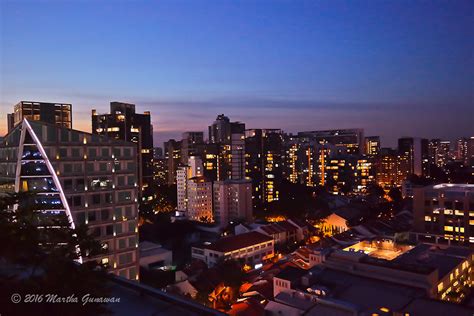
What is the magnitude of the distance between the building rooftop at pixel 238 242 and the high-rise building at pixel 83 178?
13.5ft

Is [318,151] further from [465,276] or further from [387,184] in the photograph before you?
[465,276]

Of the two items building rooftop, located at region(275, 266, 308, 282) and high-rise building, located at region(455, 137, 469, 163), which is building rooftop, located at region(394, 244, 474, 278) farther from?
high-rise building, located at region(455, 137, 469, 163)

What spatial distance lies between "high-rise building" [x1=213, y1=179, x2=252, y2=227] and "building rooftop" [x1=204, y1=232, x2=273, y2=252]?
18.3 feet

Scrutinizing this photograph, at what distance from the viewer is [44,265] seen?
61.8 inches

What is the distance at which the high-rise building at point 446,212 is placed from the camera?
12.9m

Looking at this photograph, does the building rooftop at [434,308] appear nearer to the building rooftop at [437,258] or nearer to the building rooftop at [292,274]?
the building rooftop at [437,258]

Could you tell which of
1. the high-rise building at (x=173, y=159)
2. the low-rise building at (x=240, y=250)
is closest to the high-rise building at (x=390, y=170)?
the high-rise building at (x=173, y=159)

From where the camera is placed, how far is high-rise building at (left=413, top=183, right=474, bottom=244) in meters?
12.9

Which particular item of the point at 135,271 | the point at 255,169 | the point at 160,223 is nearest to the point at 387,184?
the point at 255,169

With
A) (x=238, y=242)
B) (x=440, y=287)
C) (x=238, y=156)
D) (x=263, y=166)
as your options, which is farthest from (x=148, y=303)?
(x=263, y=166)

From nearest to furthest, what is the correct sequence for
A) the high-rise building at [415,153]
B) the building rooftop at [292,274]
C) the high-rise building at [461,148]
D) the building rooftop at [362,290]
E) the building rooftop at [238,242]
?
1. the building rooftop at [362,290]
2. the building rooftop at [292,274]
3. the building rooftop at [238,242]
4. the high-rise building at [415,153]
5. the high-rise building at [461,148]

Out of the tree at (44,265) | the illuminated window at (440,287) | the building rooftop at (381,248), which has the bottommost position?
the illuminated window at (440,287)

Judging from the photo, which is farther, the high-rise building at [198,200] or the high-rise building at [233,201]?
the high-rise building at [198,200]

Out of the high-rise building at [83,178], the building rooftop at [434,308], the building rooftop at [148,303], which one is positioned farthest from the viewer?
the high-rise building at [83,178]
